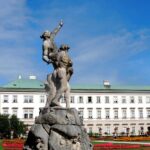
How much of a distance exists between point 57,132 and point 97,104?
69928 millimetres

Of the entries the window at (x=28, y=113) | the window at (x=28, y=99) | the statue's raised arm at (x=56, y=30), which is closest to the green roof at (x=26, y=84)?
the window at (x=28, y=99)

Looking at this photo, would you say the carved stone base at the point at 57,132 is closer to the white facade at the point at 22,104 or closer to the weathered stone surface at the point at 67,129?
the weathered stone surface at the point at 67,129

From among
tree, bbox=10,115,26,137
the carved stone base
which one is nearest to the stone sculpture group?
the carved stone base

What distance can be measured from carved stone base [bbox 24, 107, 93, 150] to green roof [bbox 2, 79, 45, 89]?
6630 cm

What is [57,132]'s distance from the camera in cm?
1335

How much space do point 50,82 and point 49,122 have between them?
5.42 ft

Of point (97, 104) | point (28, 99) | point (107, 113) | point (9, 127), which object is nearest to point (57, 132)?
point (9, 127)

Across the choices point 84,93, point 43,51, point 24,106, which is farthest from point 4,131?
point 43,51

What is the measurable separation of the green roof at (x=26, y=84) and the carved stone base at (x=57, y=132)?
66.3m

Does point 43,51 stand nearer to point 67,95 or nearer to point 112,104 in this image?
point 67,95

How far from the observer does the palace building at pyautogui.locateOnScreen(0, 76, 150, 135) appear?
79.6 m

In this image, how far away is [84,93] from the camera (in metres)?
81.9

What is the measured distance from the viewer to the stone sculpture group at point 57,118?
1322 cm

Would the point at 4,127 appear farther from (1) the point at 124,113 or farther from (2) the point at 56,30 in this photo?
(2) the point at 56,30
